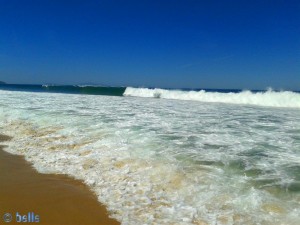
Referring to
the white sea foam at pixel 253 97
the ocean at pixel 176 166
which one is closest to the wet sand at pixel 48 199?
the ocean at pixel 176 166

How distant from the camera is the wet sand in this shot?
3660 millimetres

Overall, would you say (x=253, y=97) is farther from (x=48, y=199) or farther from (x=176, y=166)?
(x=48, y=199)

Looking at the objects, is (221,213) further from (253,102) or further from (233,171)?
(253,102)

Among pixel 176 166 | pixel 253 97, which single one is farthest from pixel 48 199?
pixel 253 97

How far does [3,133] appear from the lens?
909 centimetres

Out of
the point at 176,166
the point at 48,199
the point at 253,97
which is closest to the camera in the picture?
the point at 48,199

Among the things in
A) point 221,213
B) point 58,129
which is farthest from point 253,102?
point 221,213

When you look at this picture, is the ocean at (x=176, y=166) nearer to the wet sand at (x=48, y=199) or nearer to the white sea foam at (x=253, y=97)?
the wet sand at (x=48, y=199)

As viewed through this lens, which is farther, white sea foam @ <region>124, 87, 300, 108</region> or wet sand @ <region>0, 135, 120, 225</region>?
white sea foam @ <region>124, 87, 300, 108</region>

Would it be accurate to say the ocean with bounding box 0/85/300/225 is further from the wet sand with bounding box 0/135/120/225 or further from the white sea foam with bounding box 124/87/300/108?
the white sea foam with bounding box 124/87/300/108

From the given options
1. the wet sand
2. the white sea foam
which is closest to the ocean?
the wet sand

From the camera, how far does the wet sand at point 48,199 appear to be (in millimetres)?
3660

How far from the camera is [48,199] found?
13.9 feet

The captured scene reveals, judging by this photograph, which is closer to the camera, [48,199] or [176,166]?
[48,199]
